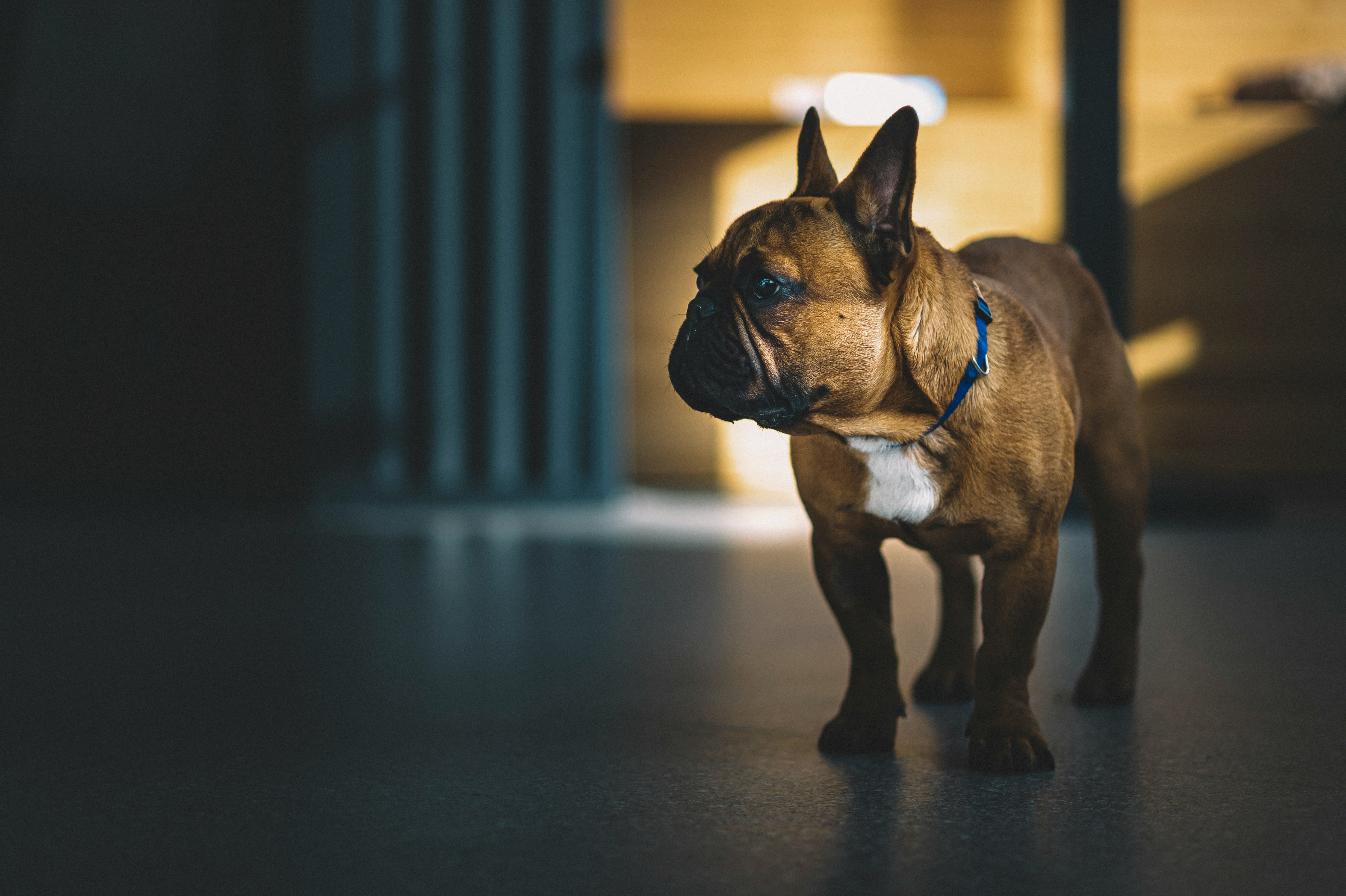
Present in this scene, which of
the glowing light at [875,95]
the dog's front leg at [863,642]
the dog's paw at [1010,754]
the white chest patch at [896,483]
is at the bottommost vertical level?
the dog's paw at [1010,754]

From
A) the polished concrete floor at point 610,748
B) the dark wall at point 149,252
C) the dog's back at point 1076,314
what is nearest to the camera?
the polished concrete floor at point 610,748

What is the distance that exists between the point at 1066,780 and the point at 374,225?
13.0 feet

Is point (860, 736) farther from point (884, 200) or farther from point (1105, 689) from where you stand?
point (884, 200)

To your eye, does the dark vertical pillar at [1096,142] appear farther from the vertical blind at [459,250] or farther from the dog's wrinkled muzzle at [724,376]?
the dog's wrinkled muzzle at [724,376]

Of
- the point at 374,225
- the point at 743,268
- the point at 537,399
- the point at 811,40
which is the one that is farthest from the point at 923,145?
the point at 743,268

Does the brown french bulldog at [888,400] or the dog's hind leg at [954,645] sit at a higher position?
the brown french bulldog at [888,400]

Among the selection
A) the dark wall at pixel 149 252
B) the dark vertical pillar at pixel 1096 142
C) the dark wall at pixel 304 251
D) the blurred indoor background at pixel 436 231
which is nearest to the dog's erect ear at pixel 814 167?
the blurred indoor background at pixel 436 231

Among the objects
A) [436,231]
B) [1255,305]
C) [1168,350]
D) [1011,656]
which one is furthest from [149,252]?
[1255,305]

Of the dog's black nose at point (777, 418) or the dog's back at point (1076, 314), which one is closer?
the dog's black nose at point (777, 418)

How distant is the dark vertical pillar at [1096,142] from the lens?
4.24 meters

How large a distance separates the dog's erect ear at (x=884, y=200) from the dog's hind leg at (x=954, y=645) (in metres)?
0.64

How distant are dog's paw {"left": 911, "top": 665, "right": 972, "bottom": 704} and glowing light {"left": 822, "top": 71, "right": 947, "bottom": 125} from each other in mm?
4362

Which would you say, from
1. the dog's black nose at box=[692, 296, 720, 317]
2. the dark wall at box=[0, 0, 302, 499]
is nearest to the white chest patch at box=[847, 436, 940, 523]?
the dog's black nose at box=[692, 296, 720, 317]

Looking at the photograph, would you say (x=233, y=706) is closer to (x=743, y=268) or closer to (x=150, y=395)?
(x=743, y=268)
